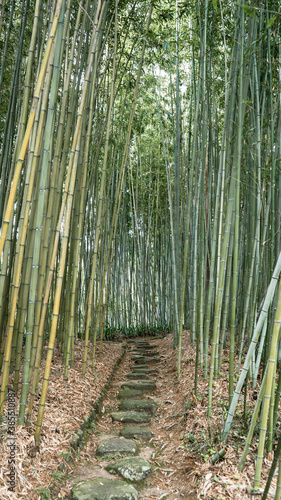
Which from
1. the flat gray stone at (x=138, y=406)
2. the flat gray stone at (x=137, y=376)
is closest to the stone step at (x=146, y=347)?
the flat gray stone at (x=137, y=376)

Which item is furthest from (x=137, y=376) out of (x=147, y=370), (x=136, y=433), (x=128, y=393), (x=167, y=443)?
(x=167, y=443)

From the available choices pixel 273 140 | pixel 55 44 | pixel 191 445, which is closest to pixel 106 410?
pixel 191 445

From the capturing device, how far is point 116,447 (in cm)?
206

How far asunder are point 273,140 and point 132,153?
4827mm

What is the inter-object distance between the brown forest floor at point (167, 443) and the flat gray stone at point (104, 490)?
2.5 inches

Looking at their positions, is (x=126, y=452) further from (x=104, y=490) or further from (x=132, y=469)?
(x=104, y=490)

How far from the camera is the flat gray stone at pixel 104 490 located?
4.99 ft

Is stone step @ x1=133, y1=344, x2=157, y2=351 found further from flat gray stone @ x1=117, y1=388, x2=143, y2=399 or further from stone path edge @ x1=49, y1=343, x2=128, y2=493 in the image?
flat gray stone @ x1=117, y1=388, x2=143, y2=399

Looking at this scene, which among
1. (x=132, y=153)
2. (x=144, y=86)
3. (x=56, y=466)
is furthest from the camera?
(x=132, y=153)

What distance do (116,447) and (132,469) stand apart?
0.88 ft

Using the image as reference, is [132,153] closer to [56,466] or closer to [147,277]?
[147,277]

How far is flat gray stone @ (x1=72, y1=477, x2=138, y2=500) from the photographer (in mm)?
1522

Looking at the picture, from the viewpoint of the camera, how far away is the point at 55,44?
1.67 meters

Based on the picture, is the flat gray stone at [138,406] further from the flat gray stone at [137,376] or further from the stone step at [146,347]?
the stone step at [146,347]
